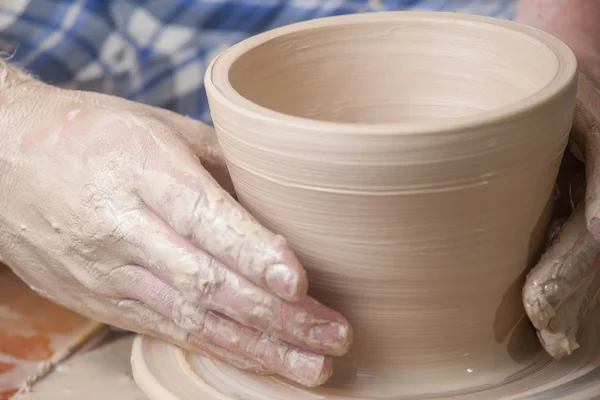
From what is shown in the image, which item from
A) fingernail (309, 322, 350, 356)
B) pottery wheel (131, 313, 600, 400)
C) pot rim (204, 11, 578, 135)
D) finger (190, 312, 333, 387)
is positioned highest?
pot rim (204, 11, 578, 135)

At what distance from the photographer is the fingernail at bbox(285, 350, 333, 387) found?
79cm

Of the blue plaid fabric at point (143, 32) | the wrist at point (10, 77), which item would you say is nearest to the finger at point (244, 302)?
the wrist at point (10, 77)

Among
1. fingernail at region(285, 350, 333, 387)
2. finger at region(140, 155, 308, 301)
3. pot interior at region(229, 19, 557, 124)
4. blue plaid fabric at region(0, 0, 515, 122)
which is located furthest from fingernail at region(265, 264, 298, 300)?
blue plaid fabric at region(0, 0, 515, 122)

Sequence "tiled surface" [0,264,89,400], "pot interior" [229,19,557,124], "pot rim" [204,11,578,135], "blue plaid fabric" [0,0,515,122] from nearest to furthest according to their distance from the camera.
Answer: "pot rim" [204,11,578,135], "pot interior" [229,19,557,124], "tiled surface" [0,264,89,400], "blue plaid fabric" [0,0,515,122]

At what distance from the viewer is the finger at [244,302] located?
30.0 inches

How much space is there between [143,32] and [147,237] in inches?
27.3

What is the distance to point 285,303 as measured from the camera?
0.76 meters

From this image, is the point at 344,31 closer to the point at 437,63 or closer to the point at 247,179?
the point at 437,63

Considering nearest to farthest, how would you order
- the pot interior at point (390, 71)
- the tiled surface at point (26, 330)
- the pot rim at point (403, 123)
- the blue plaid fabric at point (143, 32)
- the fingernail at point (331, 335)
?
1. the pot rim at point (403, 123)
2. the fingernail at point (331, 335)
3. the pot interior at point (390, 71)
4. the tiled surface at point (26, 330)
5. the blue plaid fabric at point (143, 32)

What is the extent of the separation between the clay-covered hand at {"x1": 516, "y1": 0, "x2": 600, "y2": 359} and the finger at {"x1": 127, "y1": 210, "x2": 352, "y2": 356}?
22 centimetres

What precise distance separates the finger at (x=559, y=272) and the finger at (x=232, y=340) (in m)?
0.24

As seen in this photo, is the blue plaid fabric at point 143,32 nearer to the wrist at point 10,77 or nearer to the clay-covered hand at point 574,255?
the wrist at point 10,77

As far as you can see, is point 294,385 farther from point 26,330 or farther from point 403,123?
point 26,330

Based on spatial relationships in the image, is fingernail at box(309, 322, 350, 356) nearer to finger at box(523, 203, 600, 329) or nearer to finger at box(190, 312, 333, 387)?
finger at box(190, 312, 333, 387)
